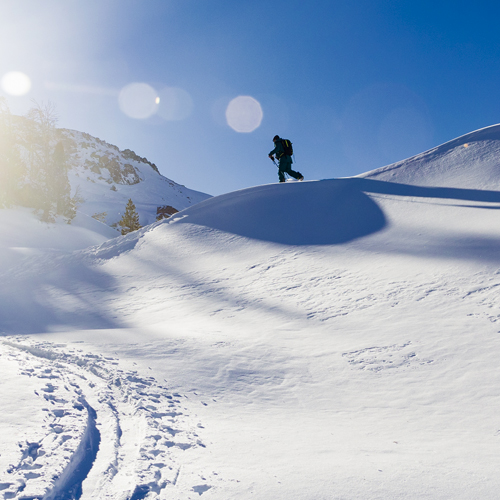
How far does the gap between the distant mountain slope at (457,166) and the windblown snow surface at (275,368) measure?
0.61 m

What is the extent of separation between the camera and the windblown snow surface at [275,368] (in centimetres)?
203

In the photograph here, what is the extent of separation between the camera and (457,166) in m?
9.81

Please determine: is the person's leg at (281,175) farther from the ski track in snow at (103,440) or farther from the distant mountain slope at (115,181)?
the distant mountain slope at (115,181)

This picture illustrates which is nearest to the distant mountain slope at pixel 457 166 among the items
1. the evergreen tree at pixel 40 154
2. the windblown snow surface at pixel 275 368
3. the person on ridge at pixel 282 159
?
the windblown snow surface at pixel 275 368

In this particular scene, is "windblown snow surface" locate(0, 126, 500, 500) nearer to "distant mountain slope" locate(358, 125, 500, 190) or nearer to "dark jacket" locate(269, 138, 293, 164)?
"distant mountain slope" locate(358, 125, 500, 190)

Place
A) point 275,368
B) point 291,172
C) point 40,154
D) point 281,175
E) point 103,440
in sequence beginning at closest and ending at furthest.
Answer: point 103,440, point 275,368, point 291,172, point 281,175, point 40,154

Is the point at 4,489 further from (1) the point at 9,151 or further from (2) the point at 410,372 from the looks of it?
→ (1) the point at 9,151

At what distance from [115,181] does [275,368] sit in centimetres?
6810

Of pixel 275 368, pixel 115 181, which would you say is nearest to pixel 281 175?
pixel 275 368

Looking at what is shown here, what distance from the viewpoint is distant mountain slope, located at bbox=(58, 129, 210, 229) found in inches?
1940

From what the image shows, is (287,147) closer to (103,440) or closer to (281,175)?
(281,175)

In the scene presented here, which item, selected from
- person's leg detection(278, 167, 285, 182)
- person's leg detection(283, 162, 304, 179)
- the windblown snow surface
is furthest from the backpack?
the windblown snow surface

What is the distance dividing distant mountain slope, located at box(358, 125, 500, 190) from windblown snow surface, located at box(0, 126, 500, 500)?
0.61 metres

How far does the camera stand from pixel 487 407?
253cm
